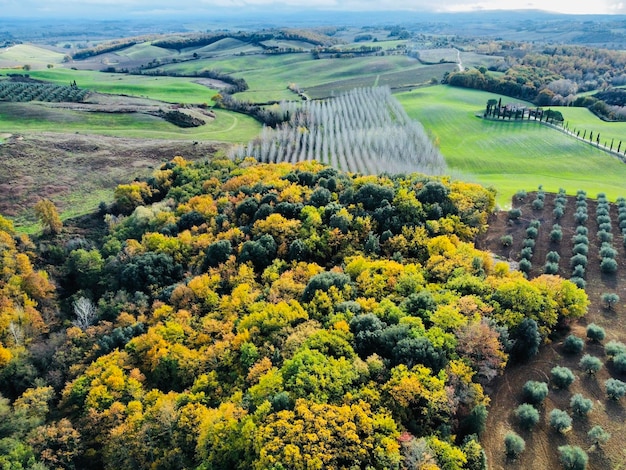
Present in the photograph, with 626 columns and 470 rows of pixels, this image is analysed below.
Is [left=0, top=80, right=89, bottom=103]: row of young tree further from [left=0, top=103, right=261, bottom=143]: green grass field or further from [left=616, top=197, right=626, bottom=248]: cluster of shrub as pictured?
[left=616, top=197, right=626, bottom=248]: cluster of shrub

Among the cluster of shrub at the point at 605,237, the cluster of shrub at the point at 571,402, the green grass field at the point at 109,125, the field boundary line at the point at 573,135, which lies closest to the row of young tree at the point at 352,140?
the green grass field at the point at 109,125

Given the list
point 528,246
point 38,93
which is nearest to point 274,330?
point 528,246

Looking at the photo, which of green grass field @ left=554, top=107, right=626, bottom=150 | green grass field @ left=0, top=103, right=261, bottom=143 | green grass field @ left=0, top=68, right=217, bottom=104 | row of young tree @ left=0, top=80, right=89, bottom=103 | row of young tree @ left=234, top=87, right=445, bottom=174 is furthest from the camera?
green grass field @ left=0, top=68, right=217, bottom=104

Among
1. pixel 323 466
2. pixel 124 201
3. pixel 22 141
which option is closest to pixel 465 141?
pixel 124 201

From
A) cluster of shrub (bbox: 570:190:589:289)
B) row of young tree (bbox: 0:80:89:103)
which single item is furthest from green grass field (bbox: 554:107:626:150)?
row of young tree (bbox: 0:80:89:103)

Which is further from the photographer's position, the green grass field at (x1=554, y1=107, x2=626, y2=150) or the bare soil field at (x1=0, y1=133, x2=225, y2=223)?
the green grass field at (x1=554, y1=107, x2=626, y2=150)

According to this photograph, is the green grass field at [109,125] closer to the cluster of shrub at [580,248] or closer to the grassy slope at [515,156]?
the grassy slope at [515,156]

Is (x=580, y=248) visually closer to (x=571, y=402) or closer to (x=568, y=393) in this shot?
(x=568, y=393)
